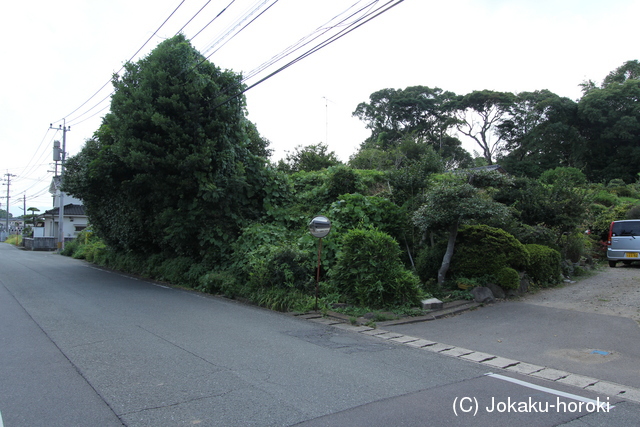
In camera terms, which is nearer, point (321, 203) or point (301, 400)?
point (301, 400)

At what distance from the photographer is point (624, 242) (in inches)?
618

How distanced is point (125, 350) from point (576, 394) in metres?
5.86

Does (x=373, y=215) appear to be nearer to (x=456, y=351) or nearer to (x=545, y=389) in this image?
(x=456, y=351)

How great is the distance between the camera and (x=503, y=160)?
45469mm

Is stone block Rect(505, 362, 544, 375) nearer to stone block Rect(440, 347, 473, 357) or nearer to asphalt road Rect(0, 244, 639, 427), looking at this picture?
asphalt road Rect(0, 244, 639, 427)

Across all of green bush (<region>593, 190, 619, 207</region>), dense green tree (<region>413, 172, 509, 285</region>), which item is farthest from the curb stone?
green bush (<region>593, 190, 619, 207</region>)

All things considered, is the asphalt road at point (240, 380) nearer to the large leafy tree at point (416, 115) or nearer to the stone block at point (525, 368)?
the stone block at point (525, 368)

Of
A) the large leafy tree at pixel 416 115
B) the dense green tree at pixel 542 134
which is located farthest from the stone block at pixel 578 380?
the large leafy tree at pixel 416 115

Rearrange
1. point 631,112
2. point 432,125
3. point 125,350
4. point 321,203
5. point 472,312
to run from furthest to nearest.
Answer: point 432,125
point 631,112
point 321,203
point 472,312
point 125,350

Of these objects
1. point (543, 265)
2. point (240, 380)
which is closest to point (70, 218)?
point (543, 265)

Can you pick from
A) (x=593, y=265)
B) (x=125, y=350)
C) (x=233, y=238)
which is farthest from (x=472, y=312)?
(x=593, y=265)

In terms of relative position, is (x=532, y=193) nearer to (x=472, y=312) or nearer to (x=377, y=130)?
(x=472, y=312)

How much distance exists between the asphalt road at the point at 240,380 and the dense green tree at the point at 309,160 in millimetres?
18610

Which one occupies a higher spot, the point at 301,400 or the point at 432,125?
the point at 432,125
